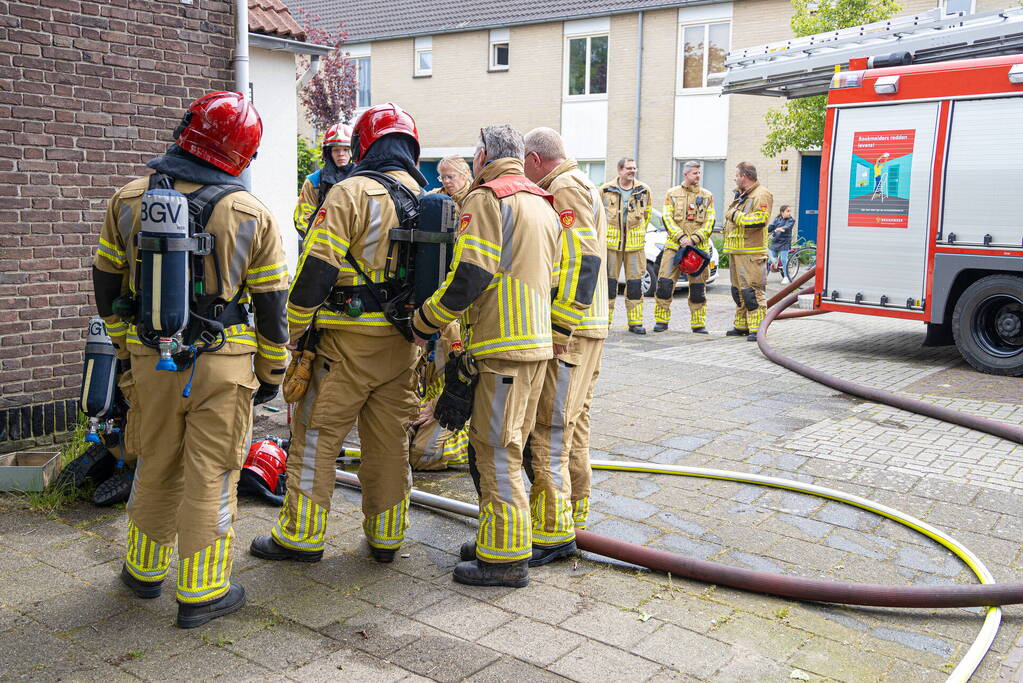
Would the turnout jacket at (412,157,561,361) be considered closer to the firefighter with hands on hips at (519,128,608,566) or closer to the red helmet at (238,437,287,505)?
the firefighter with hands on hips at (519,128,608,566)

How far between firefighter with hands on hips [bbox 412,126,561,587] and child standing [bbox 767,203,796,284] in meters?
18.2

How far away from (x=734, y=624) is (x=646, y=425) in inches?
135

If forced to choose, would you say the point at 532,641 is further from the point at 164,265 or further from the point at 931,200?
the point at 931,200

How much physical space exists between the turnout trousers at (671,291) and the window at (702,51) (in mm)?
13844

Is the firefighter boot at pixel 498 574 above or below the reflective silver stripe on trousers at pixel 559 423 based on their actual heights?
below

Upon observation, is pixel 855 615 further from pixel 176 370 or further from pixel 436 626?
pixel 176 370

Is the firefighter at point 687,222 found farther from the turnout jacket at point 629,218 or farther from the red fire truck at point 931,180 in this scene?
the red fire truck at point 931,180

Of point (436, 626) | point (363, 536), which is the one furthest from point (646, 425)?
point (436, 626)

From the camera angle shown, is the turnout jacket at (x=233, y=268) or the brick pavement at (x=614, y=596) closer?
the brick pavement at (x=614, y=596)

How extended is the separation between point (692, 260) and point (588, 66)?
16.5 meters

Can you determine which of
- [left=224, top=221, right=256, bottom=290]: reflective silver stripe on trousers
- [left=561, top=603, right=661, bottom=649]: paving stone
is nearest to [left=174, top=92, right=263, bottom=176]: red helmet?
[left=224, top=221, right=256, bottom=290]: reflective silver stripe on trousers

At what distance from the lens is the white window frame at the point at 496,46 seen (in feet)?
91.7

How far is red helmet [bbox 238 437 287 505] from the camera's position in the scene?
17.3ft

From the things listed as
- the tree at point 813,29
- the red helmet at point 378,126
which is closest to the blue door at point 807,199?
the tree at point 813,29
